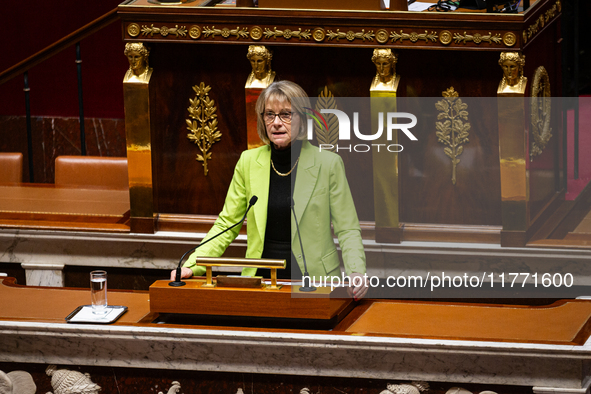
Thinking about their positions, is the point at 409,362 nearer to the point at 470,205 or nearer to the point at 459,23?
the point at 470,205

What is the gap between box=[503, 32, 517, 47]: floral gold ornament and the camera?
3742 mm

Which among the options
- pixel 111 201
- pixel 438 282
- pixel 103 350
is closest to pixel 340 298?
pixel 103 350

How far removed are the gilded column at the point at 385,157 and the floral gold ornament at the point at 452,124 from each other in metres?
0.21

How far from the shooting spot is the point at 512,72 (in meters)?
3.77

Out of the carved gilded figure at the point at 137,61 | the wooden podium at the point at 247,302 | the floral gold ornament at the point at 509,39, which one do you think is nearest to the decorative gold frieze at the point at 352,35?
the floral gold ornament at the point at 509,39

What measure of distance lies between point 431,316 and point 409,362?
10.0 inches

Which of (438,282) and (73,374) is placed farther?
(438,282)

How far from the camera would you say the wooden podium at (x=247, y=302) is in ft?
9.09

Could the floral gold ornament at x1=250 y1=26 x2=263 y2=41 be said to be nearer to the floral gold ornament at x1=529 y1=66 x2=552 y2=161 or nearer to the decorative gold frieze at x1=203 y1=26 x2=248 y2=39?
the decorative gold frieze at x1=203 y1=26 x2=248 y2=39

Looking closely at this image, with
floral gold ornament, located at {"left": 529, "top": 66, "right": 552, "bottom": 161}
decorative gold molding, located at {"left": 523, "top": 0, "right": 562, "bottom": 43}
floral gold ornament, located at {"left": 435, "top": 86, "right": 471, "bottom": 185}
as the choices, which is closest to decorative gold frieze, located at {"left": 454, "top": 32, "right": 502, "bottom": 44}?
decorative gold molding, located at {"left": 523, "top": 0, "right": 562, "bottom": 43}

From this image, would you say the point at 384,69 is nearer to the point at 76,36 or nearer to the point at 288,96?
the point at 288,96

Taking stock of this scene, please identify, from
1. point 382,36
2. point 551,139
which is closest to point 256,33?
point 382,36

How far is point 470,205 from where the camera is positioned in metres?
4.00

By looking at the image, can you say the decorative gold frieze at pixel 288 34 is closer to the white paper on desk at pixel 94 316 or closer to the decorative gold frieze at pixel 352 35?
the decorative gold frieze at pixel 352 35
